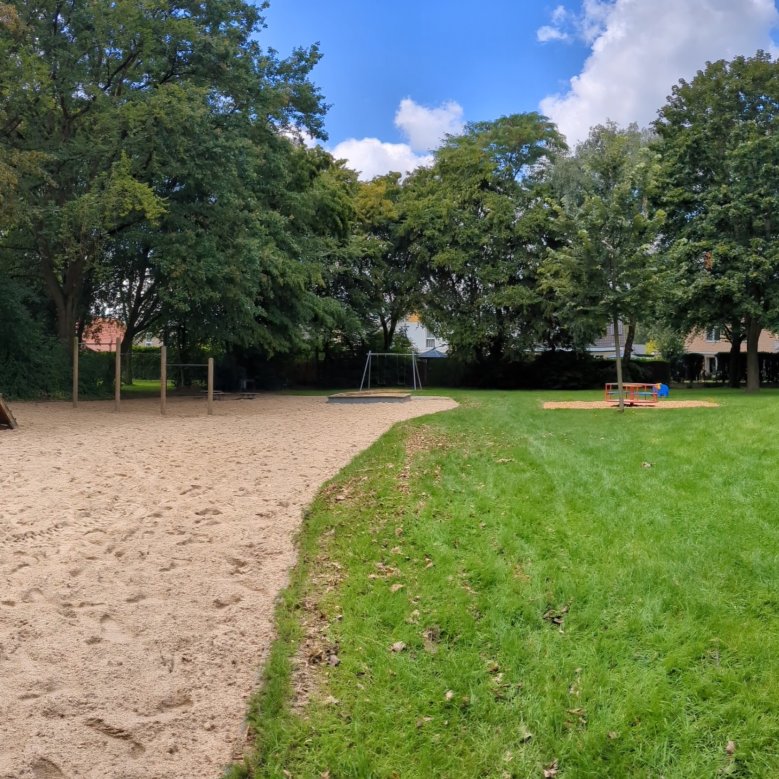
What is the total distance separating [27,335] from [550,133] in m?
24.4

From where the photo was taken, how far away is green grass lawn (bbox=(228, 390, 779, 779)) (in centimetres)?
268

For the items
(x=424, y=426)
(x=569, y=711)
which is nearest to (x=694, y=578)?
(x=569, y=711)

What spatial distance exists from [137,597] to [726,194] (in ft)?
78.4

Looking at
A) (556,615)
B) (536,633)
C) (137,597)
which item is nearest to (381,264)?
(137,597)

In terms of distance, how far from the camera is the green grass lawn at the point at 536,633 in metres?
2.68

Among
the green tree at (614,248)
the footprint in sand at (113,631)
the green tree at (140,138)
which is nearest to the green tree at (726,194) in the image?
the green tree at (614,248)

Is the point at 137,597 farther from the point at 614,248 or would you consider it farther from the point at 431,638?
the point at 614,248

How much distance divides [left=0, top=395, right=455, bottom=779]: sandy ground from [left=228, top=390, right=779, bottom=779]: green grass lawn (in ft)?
0.88

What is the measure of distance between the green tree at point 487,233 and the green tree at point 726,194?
Result: 6.67 metres

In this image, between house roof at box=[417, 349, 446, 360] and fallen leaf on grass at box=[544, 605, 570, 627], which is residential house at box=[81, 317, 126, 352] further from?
fallen leaf on grass at box=[544, 605, 570, 627]

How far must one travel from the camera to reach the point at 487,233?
97.6ft

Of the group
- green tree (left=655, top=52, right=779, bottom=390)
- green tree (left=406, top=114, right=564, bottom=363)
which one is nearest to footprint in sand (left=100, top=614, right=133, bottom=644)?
green tree (left=655, top=52, right=779, bottom=390)

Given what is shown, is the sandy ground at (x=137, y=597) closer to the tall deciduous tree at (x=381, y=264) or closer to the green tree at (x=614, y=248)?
the green tree at (x=614, y=248)

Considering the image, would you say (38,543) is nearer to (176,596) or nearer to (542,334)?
(176,596)
